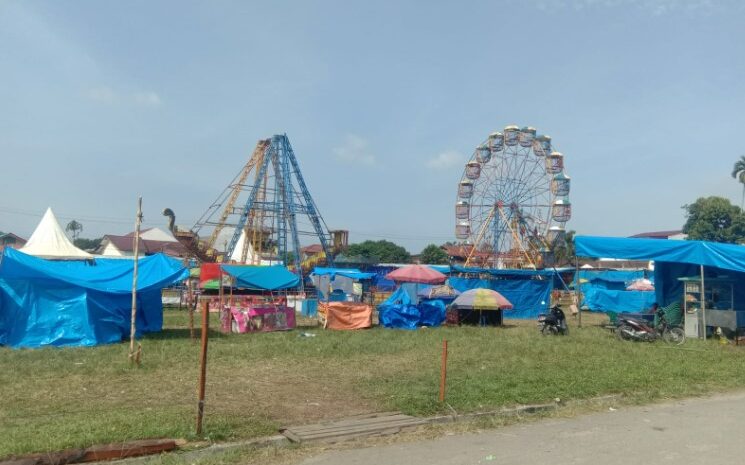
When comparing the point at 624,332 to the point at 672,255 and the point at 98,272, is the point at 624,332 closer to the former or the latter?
the point at 672,255

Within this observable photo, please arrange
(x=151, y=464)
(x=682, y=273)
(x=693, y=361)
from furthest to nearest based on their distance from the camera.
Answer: (x=682, y=273) < (x=693, y=361) < (x=151, y=464)

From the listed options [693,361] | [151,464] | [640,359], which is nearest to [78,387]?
[151,464]

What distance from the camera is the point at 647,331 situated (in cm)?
1603

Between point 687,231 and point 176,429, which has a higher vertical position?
point 687,231

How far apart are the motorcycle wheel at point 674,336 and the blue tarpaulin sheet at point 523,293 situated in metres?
10.1

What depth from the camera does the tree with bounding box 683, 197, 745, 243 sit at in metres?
56.0

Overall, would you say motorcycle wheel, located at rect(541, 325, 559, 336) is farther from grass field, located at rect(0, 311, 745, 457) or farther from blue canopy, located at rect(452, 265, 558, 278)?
blue canopy, located at rect(452, 265, 558, 278)

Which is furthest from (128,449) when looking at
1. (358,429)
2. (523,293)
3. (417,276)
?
(523,293)

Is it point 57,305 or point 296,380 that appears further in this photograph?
point 57,305

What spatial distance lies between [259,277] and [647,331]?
11.9m

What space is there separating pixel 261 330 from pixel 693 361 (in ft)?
38.0

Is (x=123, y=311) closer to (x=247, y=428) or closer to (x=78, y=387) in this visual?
(x=78, y=387)

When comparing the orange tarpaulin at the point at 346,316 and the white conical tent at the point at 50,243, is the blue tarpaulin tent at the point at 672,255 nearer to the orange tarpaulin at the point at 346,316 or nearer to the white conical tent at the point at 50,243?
the orange tarpaulin at the point at 346,316

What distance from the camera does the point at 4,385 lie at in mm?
9039
